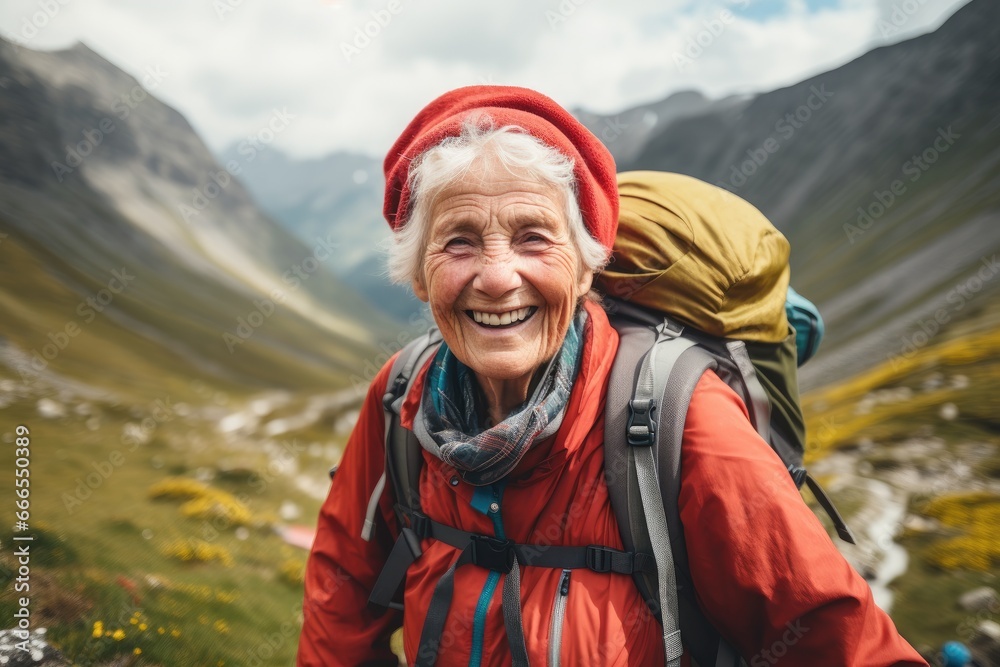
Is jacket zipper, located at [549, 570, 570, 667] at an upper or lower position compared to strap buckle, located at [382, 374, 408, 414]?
lower

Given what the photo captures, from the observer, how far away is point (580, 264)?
10.5 feet

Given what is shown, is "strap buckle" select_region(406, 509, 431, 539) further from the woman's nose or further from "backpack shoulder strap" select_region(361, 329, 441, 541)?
the woman's nose

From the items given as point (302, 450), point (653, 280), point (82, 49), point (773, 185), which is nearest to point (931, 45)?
point (773, 185)

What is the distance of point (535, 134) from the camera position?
298cm

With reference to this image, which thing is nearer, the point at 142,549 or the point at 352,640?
the point at 352,640

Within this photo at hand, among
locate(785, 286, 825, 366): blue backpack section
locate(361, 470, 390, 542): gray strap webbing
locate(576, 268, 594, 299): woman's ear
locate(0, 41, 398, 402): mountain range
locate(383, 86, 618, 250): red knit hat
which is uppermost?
locate(0, 41, 398, 402): mountain range

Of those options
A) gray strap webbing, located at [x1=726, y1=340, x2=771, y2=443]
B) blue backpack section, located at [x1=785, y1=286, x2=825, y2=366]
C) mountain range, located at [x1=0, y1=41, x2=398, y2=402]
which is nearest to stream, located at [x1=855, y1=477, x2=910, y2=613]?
blue backpack section, located at [x1=785, y1=286, x2=825, y2=366]

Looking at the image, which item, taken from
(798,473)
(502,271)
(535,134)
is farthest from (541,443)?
(798,473)

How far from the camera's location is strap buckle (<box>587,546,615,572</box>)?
2773mm

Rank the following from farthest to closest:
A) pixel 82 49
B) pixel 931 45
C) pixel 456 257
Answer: pixel 82 49 → pixel 931 45 → pixel 456 257

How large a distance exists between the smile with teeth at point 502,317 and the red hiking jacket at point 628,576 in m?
0.35

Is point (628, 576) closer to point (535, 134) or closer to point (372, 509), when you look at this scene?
point (372, 509)

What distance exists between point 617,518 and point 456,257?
1389mm

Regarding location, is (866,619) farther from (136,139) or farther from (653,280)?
(136,139)
